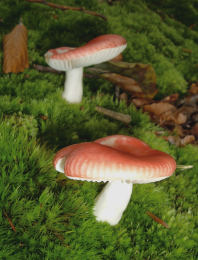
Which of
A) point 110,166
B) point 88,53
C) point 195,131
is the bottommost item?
point 195,131

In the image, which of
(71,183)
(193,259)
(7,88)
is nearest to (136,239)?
(193,259)

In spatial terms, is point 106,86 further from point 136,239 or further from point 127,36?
point 136,239

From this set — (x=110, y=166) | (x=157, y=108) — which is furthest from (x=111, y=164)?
(x=157, y=108)

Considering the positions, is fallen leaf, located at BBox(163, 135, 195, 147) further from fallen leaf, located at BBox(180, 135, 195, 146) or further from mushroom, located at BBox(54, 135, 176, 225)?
mushroom, located at BBox(54, 135, 176, 225)

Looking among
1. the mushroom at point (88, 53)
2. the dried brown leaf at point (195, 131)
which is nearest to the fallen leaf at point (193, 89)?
the dried brown leaf at point (195, 131)

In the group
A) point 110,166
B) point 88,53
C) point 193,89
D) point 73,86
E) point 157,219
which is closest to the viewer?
point 110,166

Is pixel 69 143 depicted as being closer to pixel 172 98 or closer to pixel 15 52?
pixel 15 52

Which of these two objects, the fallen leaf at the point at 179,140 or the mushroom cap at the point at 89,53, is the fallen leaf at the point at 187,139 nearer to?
the fallen leaf at the point at 179,140
